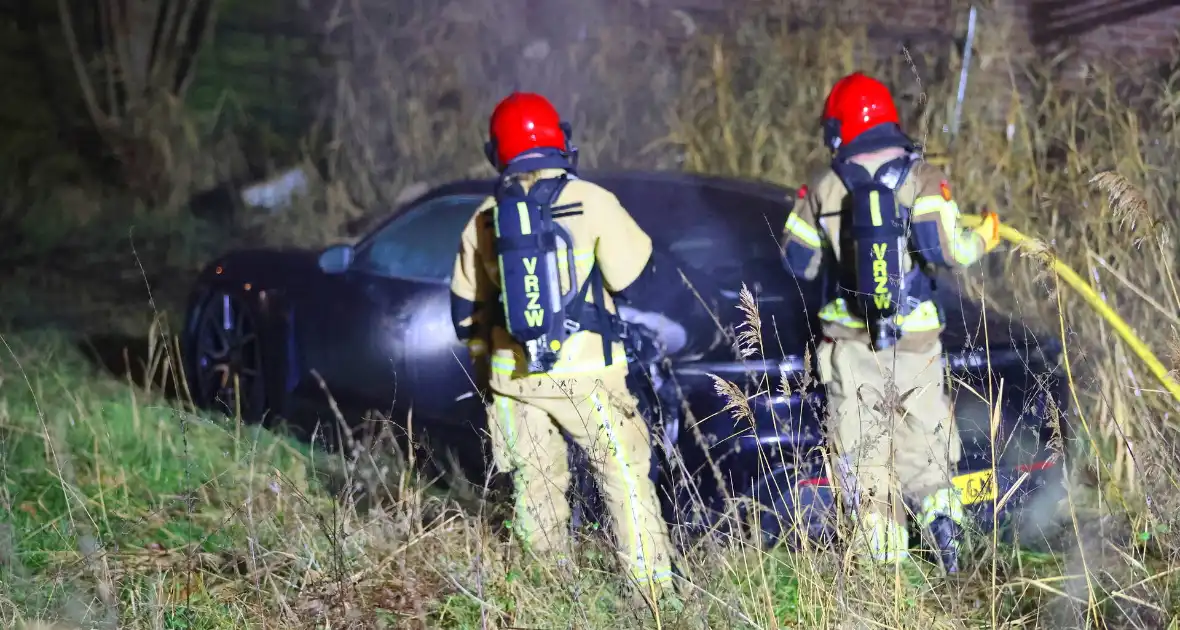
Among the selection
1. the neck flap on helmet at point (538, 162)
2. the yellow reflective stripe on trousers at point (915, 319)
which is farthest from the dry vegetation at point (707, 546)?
the neck flap on helmet at point (538, 162)

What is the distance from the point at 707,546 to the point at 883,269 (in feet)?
2.59

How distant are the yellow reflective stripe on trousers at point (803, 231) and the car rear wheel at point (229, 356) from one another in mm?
2146

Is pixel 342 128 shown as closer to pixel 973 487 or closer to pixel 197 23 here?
pixel 197 23

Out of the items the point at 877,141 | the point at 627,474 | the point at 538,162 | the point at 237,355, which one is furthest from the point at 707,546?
the point at 237,355

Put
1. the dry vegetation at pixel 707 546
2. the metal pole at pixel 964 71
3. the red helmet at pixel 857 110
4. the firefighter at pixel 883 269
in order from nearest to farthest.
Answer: the dry vegetation at pixel 707 546, the firefighter at pixel 883 269, the red helmet at pixel 857 110, the metal pole at pixel 964 71

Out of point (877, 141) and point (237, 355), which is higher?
point (877, 141)

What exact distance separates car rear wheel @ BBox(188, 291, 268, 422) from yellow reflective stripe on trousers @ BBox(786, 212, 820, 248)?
2.15m

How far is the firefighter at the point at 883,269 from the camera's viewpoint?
97.3 inches

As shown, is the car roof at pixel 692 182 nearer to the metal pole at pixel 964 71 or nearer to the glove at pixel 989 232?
the glove at pixel 989 232

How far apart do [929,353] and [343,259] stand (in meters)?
1.93

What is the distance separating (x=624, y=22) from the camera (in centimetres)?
755

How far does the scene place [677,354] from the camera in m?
2.75

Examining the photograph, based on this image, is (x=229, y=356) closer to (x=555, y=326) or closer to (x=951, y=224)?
(x=555, y=326)

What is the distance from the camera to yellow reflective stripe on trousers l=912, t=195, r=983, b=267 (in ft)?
8.21
